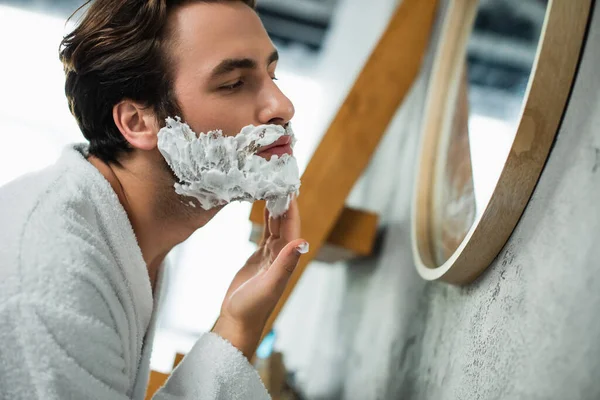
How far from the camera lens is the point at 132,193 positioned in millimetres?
823

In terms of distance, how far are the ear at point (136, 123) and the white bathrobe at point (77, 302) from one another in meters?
0.07

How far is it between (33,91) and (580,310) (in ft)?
8.06

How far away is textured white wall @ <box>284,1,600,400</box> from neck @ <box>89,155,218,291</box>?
1.15ft

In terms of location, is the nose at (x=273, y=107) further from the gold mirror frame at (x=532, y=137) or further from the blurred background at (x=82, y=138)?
the blurred background at (x=82, y=138)

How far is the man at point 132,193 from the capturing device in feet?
2.06

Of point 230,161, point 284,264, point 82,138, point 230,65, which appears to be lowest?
point 82,138

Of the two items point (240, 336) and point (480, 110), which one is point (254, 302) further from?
point (480, 110)

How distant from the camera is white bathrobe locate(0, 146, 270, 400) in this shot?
1.90ft

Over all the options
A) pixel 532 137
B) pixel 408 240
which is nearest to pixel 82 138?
pixel 408 240

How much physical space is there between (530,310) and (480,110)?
0.34 metres

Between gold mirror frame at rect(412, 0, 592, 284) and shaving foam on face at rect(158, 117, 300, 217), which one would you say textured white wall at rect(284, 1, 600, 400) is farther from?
shaving foam on face at rect(158, 117, 300, 217)

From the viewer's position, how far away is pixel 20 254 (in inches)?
24.1

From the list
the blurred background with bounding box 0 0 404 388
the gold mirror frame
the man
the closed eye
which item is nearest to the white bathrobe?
the man

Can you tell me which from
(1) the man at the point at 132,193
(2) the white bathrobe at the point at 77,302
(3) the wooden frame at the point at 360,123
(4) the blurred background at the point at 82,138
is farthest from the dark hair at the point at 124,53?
(4) the blurred background at the point at 82,138
